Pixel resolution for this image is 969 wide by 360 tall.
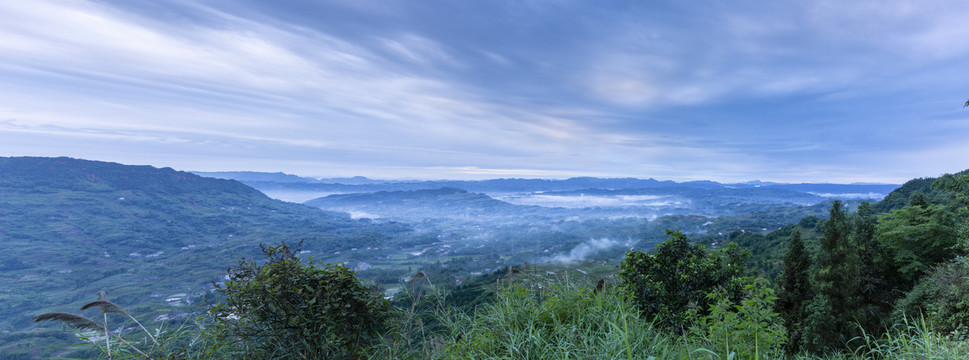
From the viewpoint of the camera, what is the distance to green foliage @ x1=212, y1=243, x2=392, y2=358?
3932 mm

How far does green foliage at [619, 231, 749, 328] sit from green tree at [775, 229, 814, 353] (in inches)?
583

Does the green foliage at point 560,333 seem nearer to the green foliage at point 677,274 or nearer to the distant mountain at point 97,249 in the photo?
the green foliage at point 677,274

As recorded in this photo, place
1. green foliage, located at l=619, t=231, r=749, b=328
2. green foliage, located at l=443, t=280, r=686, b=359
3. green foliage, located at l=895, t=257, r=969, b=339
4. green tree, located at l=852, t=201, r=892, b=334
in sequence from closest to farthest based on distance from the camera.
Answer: green foliage, located at l=443, t=280, r=686, b=359, green foliage, located at l=619, t=231, r=749, b=328, green foliage, located at l=895, t=257, r=969, b=339, green tree, located at l=852, t=201, r=892, b=334

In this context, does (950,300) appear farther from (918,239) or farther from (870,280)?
(918,239)

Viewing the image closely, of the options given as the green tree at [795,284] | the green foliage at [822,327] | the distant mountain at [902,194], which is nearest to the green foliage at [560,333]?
the green foliage at [822,327]

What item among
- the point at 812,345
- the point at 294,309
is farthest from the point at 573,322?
the point at 812,345

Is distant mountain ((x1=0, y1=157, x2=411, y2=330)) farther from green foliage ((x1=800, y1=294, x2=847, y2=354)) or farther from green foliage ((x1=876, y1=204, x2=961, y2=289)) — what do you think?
green foliage ((x1=876, y1=204, x2=961, y2=289))

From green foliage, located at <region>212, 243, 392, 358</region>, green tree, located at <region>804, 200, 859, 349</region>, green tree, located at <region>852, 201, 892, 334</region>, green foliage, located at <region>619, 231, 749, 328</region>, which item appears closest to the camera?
green foliage, located at <region>212, 243, 392, 358</region>

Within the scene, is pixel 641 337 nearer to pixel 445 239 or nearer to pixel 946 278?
pixel 946 278

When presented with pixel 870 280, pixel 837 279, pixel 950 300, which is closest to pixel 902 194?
pixel 870 280

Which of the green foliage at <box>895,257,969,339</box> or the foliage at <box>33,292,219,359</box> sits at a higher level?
the foliage at <box>33,292,219,359</box>

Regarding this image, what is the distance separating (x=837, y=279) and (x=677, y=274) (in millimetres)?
15520

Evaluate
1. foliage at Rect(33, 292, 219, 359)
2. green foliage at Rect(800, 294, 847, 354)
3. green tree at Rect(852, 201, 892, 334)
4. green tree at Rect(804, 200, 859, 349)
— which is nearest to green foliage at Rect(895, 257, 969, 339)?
green foliage at Rect(800, 294, 847, 354)

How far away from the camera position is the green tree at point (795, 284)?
18969mm
